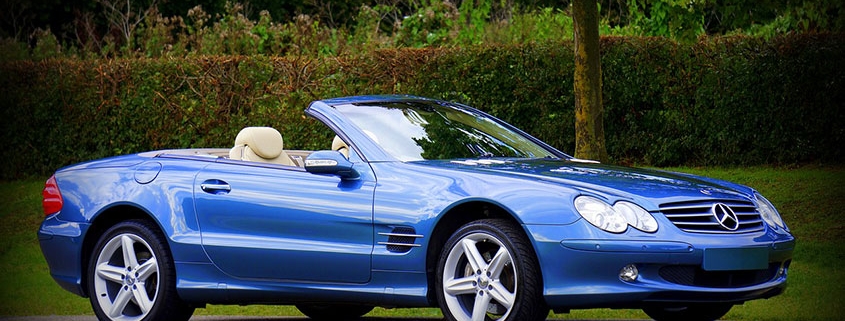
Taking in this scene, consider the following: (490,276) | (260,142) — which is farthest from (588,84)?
(490,276)

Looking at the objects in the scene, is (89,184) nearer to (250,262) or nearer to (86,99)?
(250,262)

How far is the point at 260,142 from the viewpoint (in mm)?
8742

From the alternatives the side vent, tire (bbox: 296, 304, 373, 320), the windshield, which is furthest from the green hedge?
the side vent

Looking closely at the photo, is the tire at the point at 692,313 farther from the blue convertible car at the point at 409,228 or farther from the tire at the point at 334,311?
the tire at the point at 334,311

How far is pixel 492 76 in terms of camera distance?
55.5 feet

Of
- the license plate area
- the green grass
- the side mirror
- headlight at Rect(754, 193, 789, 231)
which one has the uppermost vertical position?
the side mirror

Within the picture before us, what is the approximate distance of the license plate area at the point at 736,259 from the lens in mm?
6539

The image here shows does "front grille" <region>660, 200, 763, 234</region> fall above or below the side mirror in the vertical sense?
below

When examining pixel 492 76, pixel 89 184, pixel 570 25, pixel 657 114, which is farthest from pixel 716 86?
pixel 89 184

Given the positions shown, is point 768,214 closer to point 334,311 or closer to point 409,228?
point 409,228

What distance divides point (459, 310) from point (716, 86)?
32.6 feet

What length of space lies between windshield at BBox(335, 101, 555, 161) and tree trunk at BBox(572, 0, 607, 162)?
416 centimetres

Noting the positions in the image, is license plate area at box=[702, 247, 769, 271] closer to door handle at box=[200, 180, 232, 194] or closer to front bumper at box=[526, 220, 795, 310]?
front bumper at box=[526, 220, 795, 310]

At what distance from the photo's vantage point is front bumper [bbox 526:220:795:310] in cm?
Answer: 649
